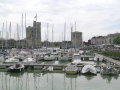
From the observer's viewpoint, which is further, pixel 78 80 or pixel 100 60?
pixel 100 60

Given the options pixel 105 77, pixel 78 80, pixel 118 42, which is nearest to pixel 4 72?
pixel 78 80

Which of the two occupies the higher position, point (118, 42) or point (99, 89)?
point (118, 42)

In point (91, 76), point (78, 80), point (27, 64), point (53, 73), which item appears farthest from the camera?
point (27, 64)

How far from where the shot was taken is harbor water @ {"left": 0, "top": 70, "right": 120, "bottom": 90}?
26.9 metres

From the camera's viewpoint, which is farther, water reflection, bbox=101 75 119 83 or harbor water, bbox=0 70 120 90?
water reflection, bbox=101 75 119 83

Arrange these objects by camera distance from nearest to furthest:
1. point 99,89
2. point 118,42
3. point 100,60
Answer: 1. point 99,89
2. point 100,60
3. point 118,42

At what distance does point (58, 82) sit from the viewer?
98.7 ft

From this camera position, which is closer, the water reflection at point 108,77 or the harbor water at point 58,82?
the harbor water at point 58,82

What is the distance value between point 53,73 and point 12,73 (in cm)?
657

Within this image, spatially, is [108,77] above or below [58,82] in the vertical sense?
above

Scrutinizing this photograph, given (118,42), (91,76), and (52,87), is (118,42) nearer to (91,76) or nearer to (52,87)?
(91,76)

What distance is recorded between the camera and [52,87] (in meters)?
26.8

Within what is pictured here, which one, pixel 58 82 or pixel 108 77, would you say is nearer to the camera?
pixel 58 82

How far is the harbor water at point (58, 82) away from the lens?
88.3ft
